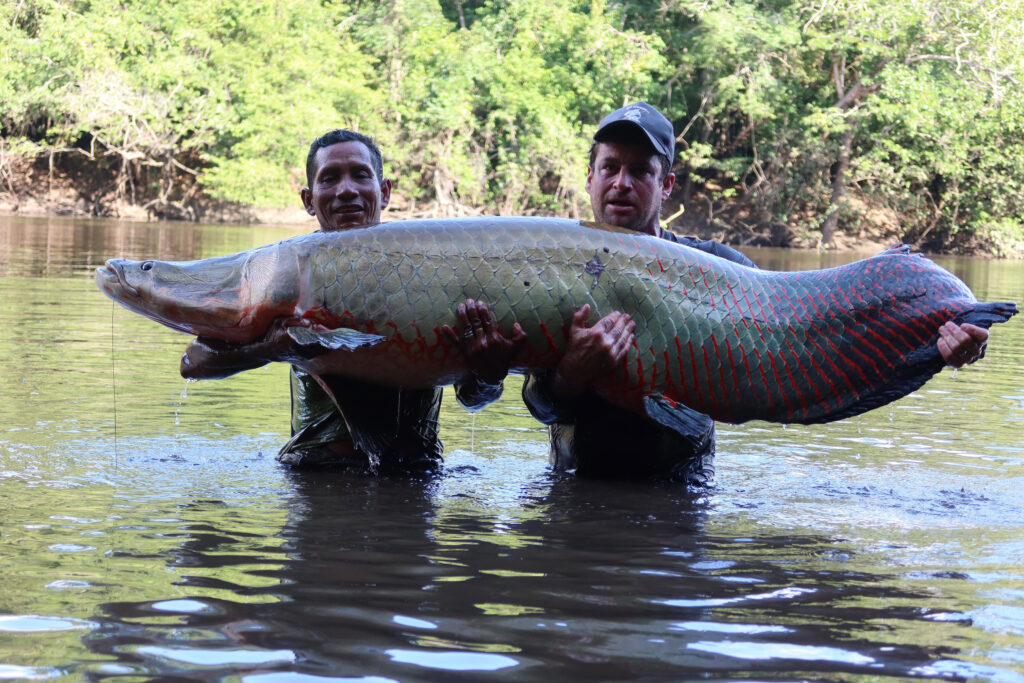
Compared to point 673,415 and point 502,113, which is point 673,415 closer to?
point 673,415

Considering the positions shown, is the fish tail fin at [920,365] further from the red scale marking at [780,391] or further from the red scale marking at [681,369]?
the red scale marking at [681,369]

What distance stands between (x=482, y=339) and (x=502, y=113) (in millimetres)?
26939

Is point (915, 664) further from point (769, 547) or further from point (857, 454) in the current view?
point (857, 454)

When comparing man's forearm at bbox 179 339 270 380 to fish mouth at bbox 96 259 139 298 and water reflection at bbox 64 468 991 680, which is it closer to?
fish mouth at bbox 96 259 139 298

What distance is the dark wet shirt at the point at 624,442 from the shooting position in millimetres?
4520

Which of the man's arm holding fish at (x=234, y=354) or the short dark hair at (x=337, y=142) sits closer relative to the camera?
the man's arm holding fish at (x=234, y=354)

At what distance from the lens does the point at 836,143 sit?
29.7m

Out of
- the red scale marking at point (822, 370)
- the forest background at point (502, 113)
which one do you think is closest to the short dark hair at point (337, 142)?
the red scale marking at point (822, 370)

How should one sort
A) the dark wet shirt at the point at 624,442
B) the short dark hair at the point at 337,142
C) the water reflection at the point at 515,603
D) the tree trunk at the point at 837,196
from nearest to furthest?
the water reflection at the point at 515,603, the dark wet shirt at the point at 624,442, the short dark hair at the point at 337,142, the tree trunk at the point at 837,196

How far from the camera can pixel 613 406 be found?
451cm

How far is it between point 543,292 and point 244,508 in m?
1.37

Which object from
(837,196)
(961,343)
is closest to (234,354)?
(961,343)

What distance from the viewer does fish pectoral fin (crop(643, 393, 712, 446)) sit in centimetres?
403

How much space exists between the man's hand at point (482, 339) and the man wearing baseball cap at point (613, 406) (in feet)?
0.66
